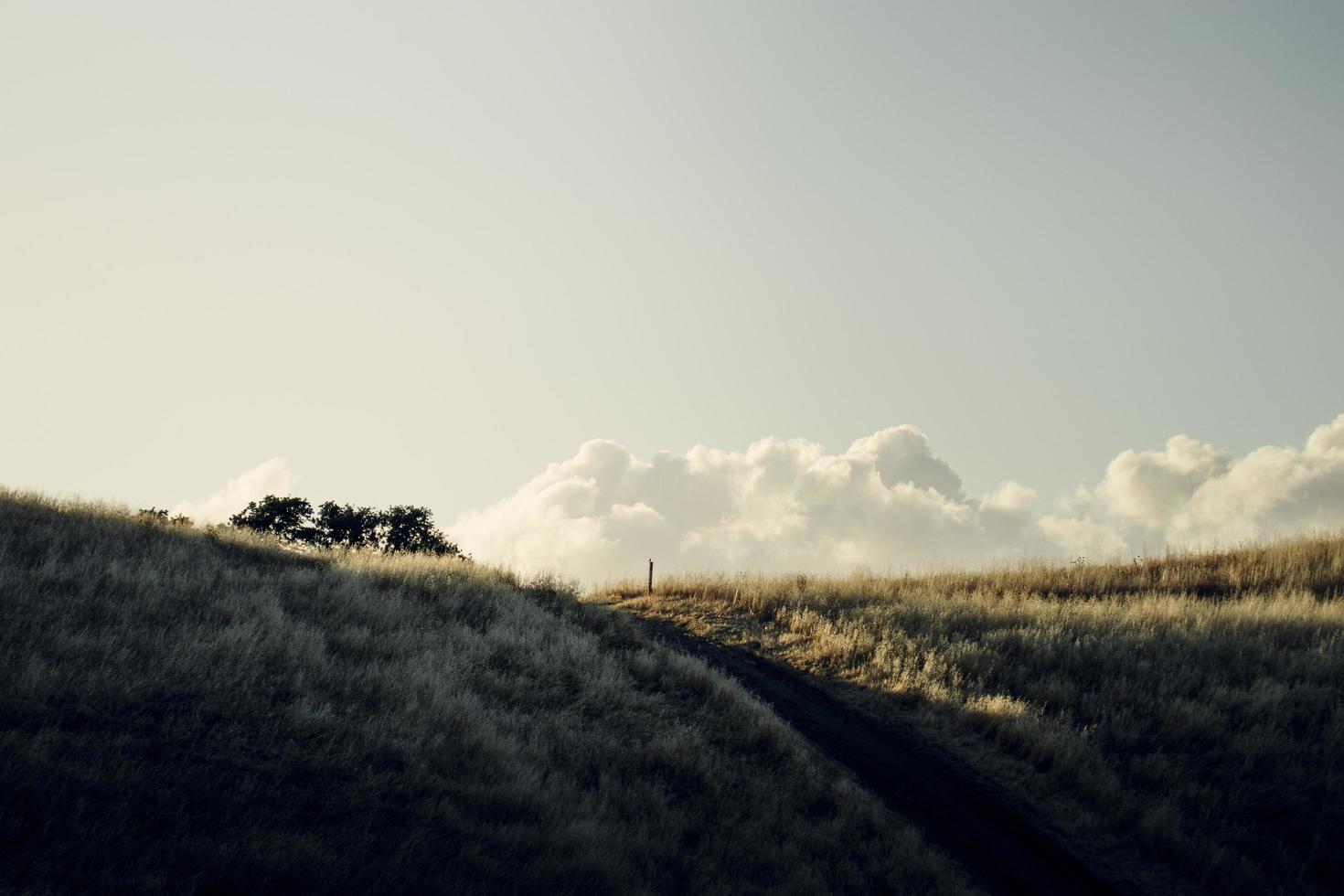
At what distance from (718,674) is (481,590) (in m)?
6.59

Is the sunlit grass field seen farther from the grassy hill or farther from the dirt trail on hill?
the grassy hill

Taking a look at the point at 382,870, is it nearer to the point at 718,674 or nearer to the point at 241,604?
the point at 241,604

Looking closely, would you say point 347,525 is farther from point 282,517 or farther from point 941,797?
point 941,797

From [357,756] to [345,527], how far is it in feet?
96.5

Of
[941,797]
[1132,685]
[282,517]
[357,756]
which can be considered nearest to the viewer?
[357,756]

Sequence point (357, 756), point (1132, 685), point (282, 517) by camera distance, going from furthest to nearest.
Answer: point (282, 517) < point (1132, 685) < point (357, 756)

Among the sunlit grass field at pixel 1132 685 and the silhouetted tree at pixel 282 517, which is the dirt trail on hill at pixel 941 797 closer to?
the sunlit grass field at pixel 1132 685

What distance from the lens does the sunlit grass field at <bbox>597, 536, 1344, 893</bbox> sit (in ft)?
40.0

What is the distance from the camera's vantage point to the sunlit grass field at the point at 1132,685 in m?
Result: 12.2

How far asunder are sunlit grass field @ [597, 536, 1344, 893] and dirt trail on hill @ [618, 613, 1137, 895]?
63cm

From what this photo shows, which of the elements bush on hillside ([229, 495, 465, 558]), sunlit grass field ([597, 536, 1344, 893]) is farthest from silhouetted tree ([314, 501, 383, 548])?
sunlit grass field ([597, 536, 1344, 893])

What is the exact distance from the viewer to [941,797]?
12945 mm

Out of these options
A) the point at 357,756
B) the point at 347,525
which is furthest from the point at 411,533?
the point at 357,756

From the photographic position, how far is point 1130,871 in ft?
37.1
